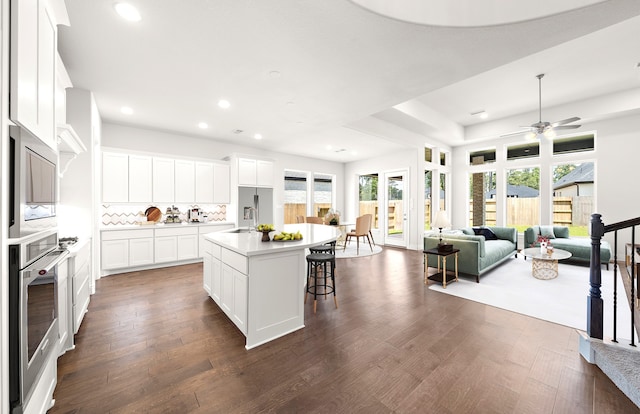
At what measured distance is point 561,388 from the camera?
1.78 m

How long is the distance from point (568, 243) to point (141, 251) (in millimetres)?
8320

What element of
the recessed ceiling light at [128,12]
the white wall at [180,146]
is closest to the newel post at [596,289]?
the recessed ceiling light at [128,12]

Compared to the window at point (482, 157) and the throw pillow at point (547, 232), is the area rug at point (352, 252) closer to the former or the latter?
the throw pillow at point (547, 232)

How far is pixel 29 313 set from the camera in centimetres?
118

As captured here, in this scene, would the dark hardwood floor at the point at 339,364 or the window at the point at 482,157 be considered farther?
the window at the point at 482,157

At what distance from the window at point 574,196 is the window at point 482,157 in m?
1.43

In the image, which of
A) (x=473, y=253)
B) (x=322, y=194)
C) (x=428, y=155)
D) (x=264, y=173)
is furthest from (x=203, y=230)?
(x=428, y=155)

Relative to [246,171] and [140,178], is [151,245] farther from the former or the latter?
[246,171]

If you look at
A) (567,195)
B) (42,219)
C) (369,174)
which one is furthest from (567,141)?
(42,219)

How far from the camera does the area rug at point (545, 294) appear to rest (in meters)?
2.85

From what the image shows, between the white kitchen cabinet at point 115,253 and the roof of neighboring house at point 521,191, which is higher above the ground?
the roof of neighboring house at point 521,191

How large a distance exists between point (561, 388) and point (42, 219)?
335 centimetres

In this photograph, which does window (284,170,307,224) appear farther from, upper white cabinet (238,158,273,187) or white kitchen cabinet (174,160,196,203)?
white kitchen cabinet (174,160,196,203)

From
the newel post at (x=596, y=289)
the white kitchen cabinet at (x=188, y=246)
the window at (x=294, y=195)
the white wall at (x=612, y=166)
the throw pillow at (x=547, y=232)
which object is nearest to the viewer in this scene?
the newel post at (x=596, y=289)
